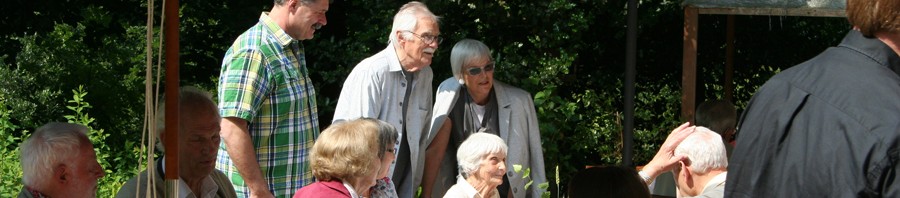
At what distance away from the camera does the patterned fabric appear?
4497mm

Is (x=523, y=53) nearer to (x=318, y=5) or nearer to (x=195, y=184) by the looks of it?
(x=318, y=5)

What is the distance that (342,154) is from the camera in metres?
3.97

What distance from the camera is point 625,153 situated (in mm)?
6902

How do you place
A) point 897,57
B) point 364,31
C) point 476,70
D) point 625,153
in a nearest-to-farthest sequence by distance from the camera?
point 897,57 → point 476,70 → point 625,153 → point 364,31

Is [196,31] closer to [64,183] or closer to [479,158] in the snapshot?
[479,158]

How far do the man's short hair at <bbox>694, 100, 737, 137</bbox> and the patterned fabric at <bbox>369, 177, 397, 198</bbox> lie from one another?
2109mm

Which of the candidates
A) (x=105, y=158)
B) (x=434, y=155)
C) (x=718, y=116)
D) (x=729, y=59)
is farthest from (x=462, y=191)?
(x=729, y=59)

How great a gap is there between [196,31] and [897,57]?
22.5 feet

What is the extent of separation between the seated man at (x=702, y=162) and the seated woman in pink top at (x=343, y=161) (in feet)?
3.33

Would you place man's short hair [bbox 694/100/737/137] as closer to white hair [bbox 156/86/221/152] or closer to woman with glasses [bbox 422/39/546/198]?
woman with glasses [bbox 422/39/546/198]

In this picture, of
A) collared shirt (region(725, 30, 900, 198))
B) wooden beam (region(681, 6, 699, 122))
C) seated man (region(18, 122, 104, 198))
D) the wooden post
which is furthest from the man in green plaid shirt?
→ the wooden post

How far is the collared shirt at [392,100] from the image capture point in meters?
4.95

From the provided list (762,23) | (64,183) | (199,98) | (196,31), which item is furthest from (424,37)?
(762,23)

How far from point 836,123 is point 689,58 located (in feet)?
15.7
